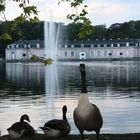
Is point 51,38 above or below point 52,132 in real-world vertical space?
above

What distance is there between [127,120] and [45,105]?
8509 mm

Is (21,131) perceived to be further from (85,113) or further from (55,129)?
(85,113)

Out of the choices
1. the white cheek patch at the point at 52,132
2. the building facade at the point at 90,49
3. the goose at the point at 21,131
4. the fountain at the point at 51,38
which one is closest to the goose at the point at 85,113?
the white cheek patch at the point at 52,132

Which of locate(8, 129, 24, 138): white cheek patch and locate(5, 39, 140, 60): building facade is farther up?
locate(5, 39, 140, 60): building facade

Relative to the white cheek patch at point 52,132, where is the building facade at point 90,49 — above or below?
above

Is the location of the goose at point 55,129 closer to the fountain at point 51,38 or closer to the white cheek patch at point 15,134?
the white cheek patch at point 15,134

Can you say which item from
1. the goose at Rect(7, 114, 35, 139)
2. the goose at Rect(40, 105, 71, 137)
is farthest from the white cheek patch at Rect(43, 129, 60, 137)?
the goose at Rect(7, 114, 35, 139)

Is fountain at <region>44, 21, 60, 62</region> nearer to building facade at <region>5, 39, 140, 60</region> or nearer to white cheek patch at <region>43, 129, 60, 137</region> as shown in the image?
building facade at <region>5, 39, 140, 60</region>

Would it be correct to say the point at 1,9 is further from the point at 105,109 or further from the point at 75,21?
the point at 105,109

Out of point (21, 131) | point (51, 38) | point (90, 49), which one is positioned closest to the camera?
point (21, 131)

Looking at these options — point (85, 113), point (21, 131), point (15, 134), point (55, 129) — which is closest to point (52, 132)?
point (55, 129)

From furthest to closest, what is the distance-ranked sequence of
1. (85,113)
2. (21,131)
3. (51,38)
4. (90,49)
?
(90,49)
(51,38)
(21,131)
(85,113)

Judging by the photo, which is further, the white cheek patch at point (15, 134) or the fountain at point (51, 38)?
the fountain at point (51, 38)

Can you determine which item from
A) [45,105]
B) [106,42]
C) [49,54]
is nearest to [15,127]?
[45,105]
